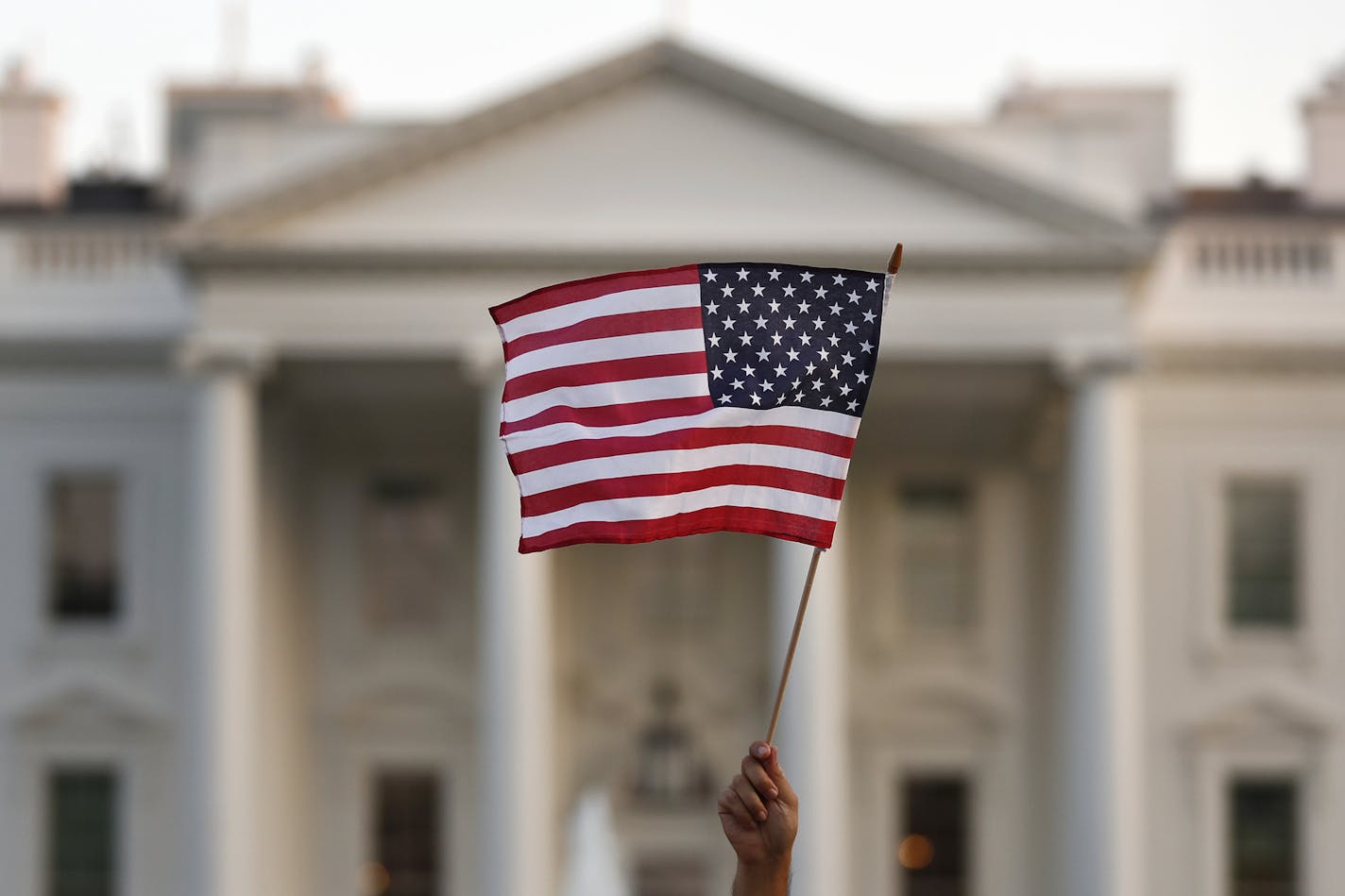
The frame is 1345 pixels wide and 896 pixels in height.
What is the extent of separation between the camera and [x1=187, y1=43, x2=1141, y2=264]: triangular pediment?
26672mm

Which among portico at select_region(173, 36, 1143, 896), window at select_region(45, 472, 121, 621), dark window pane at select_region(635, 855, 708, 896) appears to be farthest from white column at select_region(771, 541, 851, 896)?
window at select_region(45, 472, 121, 621)

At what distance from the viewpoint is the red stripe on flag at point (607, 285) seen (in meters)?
9.67

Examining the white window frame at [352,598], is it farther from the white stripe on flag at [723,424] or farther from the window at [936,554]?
the white stripe on flag at [723,424]

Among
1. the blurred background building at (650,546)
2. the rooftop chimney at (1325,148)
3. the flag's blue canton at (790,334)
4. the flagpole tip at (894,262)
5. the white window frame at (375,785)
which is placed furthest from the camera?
the rooftop chimney at (1325,148)

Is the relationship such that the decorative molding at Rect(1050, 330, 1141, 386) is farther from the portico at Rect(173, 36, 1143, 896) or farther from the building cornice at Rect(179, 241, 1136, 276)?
the building cornice at Rect(179, 241, 1136, 276)

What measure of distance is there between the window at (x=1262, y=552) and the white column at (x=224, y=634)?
1222 centimetres

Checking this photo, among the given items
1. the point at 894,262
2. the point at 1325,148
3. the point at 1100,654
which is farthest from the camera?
the point at 1325,148

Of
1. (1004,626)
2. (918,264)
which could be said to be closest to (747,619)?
(1004,626)

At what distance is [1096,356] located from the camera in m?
26.7

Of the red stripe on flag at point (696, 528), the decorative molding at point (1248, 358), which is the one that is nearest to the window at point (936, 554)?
the decorative molding at point (1248, 358)

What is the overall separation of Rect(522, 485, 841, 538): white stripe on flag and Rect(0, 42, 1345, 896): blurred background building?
55.1 ft

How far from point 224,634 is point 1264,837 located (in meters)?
13.2

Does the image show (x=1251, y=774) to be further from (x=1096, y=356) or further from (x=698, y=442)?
(x=698, y=442)

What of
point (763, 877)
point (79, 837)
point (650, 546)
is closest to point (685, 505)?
point (763, 877)
